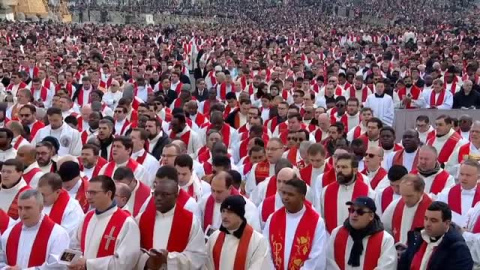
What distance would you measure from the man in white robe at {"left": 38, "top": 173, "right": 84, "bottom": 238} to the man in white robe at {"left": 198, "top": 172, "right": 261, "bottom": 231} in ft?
3.59

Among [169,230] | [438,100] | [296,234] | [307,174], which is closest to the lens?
[169,230]

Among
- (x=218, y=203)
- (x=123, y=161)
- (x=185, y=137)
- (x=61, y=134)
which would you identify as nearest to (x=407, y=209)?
(x=218, y=203)

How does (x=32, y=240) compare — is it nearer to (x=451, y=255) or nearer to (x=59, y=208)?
(x=59, y=208)

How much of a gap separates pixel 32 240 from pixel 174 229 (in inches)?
44.5

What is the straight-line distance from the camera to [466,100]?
15.7 meters

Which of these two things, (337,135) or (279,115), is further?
(279,115)

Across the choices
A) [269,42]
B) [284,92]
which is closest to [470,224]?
[284,92]

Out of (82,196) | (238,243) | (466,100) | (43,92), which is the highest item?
(238,243)

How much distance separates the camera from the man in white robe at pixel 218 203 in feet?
23.5

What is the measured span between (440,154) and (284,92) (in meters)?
5.95

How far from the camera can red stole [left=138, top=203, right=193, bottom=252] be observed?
20.7 ft

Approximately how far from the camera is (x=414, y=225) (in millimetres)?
7250

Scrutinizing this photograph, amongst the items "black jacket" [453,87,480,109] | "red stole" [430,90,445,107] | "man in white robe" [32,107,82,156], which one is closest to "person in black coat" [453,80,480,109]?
"black jacket" [453,87,480,109]

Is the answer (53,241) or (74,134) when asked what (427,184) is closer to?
(53,241)
